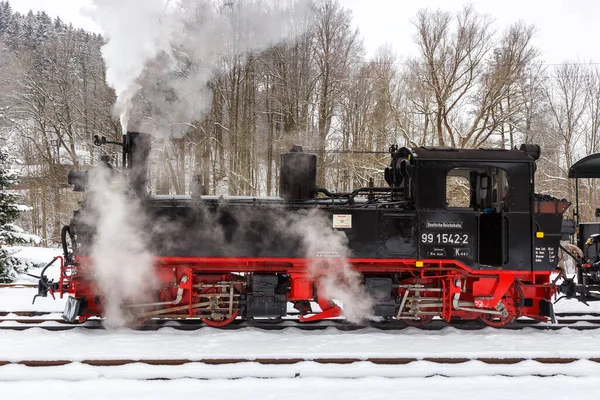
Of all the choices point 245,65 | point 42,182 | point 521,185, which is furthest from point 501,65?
point 42,182

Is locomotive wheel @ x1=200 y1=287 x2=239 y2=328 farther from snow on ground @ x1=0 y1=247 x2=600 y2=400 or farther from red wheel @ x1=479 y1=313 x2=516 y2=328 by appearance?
red wheel @ x1=479 y1=313 x2=516 y2=328

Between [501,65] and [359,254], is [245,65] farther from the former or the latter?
[359,254]

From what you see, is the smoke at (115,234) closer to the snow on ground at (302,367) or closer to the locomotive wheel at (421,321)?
the snow on ground at (302,367)

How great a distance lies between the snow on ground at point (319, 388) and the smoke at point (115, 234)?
2088 mm

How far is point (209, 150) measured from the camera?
687 inches

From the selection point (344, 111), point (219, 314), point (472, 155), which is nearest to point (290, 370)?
point (219, 314)

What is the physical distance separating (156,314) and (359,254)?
10.8 feet

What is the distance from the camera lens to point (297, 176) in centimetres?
732

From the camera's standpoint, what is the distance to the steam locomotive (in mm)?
6793

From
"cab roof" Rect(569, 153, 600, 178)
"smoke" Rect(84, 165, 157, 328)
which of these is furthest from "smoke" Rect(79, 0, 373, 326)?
"cab roof" Rect(569, 153, 600, 178)

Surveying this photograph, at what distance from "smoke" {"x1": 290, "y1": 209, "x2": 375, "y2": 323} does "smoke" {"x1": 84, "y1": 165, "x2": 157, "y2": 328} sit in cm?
241

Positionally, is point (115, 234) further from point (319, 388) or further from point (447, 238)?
A: point (447, 238)

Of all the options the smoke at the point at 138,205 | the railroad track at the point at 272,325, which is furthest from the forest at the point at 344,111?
the railroad track at the point at 272,325

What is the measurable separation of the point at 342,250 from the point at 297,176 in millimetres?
1455
